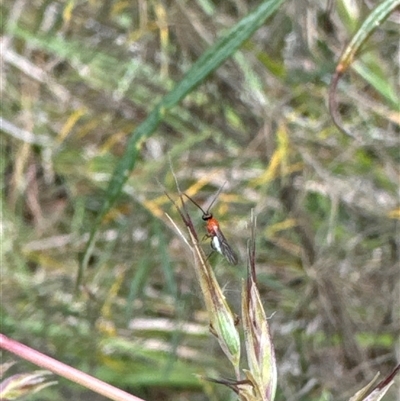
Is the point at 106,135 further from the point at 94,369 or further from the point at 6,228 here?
the point at 94,369

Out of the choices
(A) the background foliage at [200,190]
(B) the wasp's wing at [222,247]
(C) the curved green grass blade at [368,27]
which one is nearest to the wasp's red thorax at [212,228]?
(B) the wasp's wing at [222,247]

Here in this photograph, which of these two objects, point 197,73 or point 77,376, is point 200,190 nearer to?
point 197,73

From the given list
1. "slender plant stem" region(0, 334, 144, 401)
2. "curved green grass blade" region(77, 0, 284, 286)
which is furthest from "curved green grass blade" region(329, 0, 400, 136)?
"slender plant stem" region(0, 334, 144, 401)

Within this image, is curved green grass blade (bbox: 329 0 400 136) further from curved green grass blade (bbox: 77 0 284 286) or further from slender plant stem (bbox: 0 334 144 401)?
slender plant stem (bbox: 0 334 144 401)

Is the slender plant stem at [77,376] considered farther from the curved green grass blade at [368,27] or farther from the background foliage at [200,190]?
the background foliage at [200,190]

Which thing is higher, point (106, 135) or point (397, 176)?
point (106, 135)

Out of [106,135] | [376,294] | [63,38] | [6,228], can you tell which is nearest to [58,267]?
[6,228]

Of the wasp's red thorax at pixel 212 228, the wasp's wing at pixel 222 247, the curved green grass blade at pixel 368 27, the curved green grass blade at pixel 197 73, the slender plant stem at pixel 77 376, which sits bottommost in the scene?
the slender plant stem at pixel 77 376
